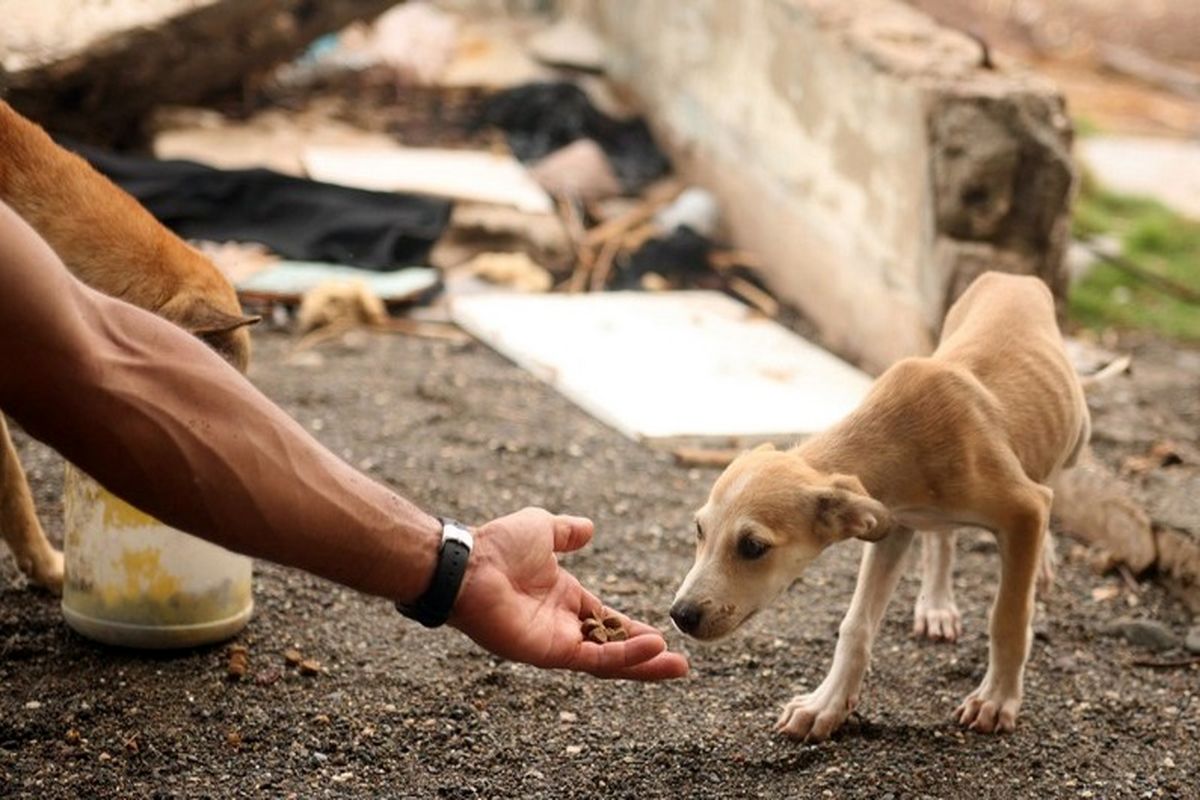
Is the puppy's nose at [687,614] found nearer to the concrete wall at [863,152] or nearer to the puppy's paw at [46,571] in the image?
the puppy's paw at [46,571]

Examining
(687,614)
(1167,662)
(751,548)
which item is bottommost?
(1167,662)

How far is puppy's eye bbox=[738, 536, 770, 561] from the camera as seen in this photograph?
3.50 m

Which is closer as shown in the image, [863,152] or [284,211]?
[863,152]

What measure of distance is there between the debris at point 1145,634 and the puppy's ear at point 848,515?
137 centimetres

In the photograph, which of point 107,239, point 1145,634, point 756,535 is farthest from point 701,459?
point 107,239

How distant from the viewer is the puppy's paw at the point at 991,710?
3.91 m

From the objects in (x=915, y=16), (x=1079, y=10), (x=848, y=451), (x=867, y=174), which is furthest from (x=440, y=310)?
(x=1079, y=10)

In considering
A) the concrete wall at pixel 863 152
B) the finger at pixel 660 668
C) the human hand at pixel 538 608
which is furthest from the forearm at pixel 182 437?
the concrete wall at pixel 863 152

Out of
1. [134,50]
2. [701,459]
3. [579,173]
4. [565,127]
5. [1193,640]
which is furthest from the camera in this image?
[565,127]

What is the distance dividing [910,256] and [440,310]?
2.10 m

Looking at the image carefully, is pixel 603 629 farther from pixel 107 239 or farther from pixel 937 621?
pixel 107 239

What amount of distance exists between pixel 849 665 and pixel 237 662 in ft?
4.82

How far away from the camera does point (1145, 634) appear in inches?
180

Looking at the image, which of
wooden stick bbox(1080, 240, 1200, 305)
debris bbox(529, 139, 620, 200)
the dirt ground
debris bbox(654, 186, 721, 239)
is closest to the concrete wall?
debris bbox(654, 186, 721, 239)
